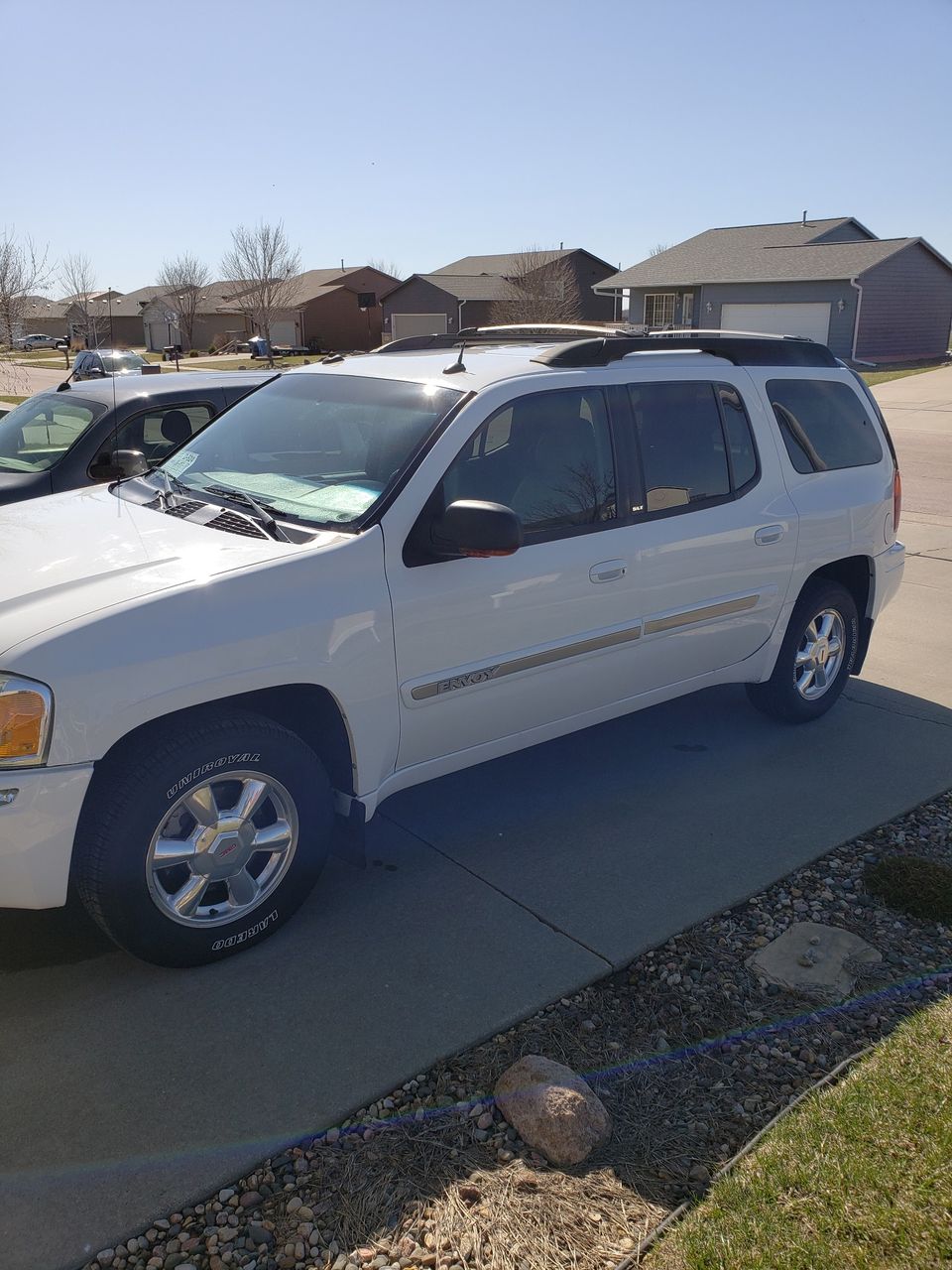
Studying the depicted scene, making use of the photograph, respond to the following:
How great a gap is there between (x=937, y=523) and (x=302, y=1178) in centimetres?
1084

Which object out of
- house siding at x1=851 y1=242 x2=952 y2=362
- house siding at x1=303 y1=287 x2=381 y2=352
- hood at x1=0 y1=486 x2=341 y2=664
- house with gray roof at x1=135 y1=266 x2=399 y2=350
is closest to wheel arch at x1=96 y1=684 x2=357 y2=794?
hood at x1=0 y1=486 x2=341 y2=664

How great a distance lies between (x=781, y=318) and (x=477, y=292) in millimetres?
22413

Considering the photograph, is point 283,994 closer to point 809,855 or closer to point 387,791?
point 387,791

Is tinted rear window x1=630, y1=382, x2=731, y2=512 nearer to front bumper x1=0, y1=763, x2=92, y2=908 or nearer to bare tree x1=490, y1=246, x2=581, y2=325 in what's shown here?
front bumper x1=0, y1=763, x2=92, y2=908

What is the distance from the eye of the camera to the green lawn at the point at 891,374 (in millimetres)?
33719

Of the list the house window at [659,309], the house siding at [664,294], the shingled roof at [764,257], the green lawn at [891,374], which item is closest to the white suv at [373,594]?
the green lawn at [891,374]

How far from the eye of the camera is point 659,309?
45531 millimetres

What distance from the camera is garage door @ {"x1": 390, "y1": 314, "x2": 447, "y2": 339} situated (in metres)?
59.3

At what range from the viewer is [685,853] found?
434cm

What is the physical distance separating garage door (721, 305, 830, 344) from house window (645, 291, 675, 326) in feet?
11.5

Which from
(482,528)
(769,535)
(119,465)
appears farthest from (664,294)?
(482,528)

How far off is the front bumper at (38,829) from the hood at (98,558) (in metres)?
0.38

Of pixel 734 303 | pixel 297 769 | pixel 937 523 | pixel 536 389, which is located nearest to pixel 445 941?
pixel 297 769

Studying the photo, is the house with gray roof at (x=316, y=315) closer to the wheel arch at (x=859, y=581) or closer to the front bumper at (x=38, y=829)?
the wheel arch at (x=859, y=581)
